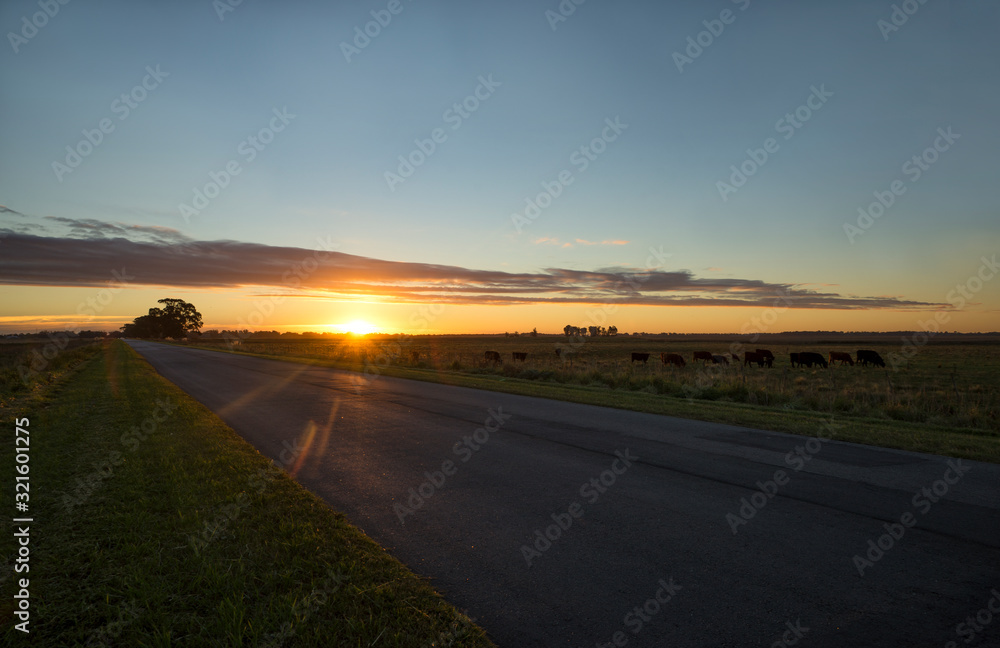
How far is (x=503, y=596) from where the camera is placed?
13.2 feet

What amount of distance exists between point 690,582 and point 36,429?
12939 millimetres

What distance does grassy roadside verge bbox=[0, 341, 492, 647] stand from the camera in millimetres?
3480

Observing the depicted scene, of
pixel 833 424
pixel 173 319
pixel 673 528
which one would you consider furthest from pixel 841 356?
pixel 173 319

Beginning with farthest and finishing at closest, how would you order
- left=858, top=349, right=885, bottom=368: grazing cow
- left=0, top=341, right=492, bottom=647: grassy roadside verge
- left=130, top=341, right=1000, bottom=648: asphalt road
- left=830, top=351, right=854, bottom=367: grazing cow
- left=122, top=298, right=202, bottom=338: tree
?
left=122, top=298, right=202, bottom=338: tree, left=830, top=351, right=854, bottom=367: grazing cow, left=858, top=349, right=885, bottom=368: grazing cow, left=130, top=341, right=1000, bottom=648: asphalt road, left=0, top=341, right=492, bottom=647: grassy roadside verge

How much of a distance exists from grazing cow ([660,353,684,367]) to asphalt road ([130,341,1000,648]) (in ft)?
96.4

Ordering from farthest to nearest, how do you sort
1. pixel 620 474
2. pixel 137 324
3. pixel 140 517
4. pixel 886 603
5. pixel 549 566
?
pixel 137 324 < pixel 620 474 < pixel 140 517 < pixel 549 566 < pixel 886 603

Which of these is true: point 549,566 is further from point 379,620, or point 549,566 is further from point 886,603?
point 886,603

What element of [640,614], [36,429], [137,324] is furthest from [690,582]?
[137,324]

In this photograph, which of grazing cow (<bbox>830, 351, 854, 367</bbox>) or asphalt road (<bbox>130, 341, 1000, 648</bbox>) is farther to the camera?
grazing cow (<bbox>830, 351, 854, 367</bbox>)

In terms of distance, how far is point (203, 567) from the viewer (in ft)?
14.3

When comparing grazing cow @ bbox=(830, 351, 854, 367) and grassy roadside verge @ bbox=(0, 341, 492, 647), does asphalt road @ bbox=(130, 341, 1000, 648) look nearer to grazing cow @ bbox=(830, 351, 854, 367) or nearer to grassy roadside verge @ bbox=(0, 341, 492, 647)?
grassy roadside verge @ bbox=(0, 341, 492, 647)

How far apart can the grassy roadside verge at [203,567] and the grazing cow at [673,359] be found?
35317 millimetres

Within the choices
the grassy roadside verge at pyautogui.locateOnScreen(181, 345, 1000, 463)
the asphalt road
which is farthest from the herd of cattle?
the asphalt road

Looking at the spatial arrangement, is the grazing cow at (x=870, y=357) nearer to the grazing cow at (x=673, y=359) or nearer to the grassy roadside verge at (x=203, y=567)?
the grazing cow at (x=673, y=359)
